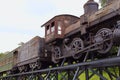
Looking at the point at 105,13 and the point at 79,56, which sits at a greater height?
the point at 105,13

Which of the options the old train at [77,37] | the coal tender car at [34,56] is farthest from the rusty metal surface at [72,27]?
the coal tender car at [34,56]

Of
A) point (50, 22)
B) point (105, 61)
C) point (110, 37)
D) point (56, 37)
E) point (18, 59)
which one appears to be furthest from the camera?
point (18, 59)

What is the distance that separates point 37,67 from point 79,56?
3.94 meters

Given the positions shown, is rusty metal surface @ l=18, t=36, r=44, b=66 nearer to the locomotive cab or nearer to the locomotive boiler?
the locomotive boiler

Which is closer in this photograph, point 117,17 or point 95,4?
point 117,17

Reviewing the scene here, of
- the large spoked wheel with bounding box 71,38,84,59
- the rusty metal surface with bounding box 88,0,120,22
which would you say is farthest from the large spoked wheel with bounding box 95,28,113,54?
the large spoked wheel with bounding box 71,38,84,59

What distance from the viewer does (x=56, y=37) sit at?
11109mm

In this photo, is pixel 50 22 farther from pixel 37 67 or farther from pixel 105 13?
pixel 105 13

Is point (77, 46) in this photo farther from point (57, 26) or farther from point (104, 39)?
point (57, 26)

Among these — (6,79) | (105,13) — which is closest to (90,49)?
(105,13)

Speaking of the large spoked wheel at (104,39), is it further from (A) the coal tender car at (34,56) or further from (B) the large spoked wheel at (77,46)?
(A) the coal tender car at (34,56)

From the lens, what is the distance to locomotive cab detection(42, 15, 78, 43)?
11250 millimetres

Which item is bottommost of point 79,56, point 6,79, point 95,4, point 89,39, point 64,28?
point 6,79

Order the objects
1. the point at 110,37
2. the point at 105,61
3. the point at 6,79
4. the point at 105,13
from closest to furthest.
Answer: the point at 105,61 < the point at 110,37 < the point at 105,13 < the point at 6,79
